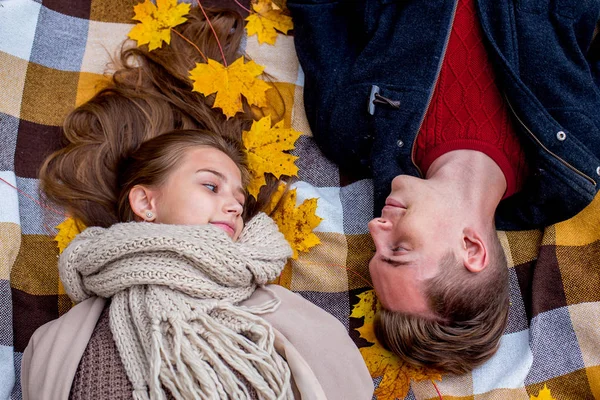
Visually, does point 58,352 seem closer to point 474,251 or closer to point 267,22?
point 474,251

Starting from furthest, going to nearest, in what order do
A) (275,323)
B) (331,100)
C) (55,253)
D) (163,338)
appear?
(331,100) < (55,253) < (275,323) < (163,338)

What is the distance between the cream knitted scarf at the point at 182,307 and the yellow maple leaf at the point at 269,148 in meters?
0.64

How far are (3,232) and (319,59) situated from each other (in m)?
1.65

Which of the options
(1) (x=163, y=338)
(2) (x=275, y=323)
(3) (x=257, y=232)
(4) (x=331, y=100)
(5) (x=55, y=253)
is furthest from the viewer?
(4) (x=331, y=100)

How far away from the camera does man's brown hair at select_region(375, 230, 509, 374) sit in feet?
7.72

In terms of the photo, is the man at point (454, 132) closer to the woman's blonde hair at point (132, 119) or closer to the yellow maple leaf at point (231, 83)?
the yellow maple leaf at point (231, 83)

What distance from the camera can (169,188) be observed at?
94.4 inches

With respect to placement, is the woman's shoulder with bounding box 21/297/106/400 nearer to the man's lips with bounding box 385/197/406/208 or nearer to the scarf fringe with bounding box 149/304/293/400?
the scarf fringe with bounding box 149/304/293/400

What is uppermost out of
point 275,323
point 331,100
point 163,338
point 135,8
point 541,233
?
point 135,8

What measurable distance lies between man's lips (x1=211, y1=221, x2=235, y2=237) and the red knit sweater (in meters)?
0.99

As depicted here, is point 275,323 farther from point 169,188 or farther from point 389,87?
point 389,87

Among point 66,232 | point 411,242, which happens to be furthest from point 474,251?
point 66,232

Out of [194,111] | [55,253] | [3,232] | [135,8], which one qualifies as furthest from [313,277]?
[135,8]

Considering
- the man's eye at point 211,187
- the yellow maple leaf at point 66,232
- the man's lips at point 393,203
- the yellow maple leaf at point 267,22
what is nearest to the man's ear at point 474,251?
the man's lips at point 393,203
